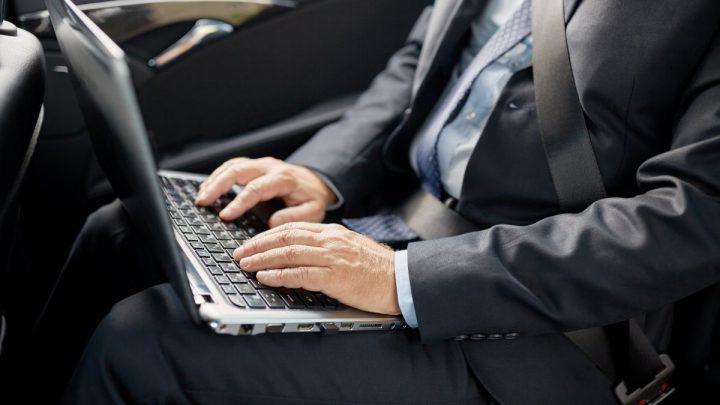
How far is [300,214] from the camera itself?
1.15m

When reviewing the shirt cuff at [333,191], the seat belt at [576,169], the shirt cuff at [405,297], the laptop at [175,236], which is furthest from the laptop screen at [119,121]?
the seat belt at [576,169]

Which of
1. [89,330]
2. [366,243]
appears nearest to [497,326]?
[366,243]

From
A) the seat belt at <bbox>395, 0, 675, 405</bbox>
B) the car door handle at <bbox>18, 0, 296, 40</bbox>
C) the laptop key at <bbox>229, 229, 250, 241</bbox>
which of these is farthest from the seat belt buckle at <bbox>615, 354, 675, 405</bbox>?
the car door handle at <bbox>18, 0, 296, 40</bbox>

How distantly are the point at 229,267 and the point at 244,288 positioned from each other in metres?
0.06

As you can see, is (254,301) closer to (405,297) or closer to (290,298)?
(290,298)

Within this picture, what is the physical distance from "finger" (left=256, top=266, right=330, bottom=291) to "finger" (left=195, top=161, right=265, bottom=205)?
0.26 metres

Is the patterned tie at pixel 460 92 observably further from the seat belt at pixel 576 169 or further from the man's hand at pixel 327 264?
the man's hand at pixel 327 264

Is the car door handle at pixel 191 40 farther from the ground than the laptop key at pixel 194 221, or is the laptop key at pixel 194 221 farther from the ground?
the car door handle at pixel 191 40

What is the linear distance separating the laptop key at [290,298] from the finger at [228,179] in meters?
0.27

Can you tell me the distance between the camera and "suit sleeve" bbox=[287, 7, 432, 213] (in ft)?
4.10

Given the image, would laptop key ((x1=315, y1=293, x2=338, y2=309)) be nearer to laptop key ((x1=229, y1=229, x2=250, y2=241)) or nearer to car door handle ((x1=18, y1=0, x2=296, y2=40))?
laptop key ((x1=229, y1=229, x2=250, y2=241))

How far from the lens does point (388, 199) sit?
1.33 metres

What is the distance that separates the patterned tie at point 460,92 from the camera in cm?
109

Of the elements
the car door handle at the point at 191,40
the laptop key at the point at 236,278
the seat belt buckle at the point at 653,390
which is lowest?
the seat belt buckle at the point at 653,390
